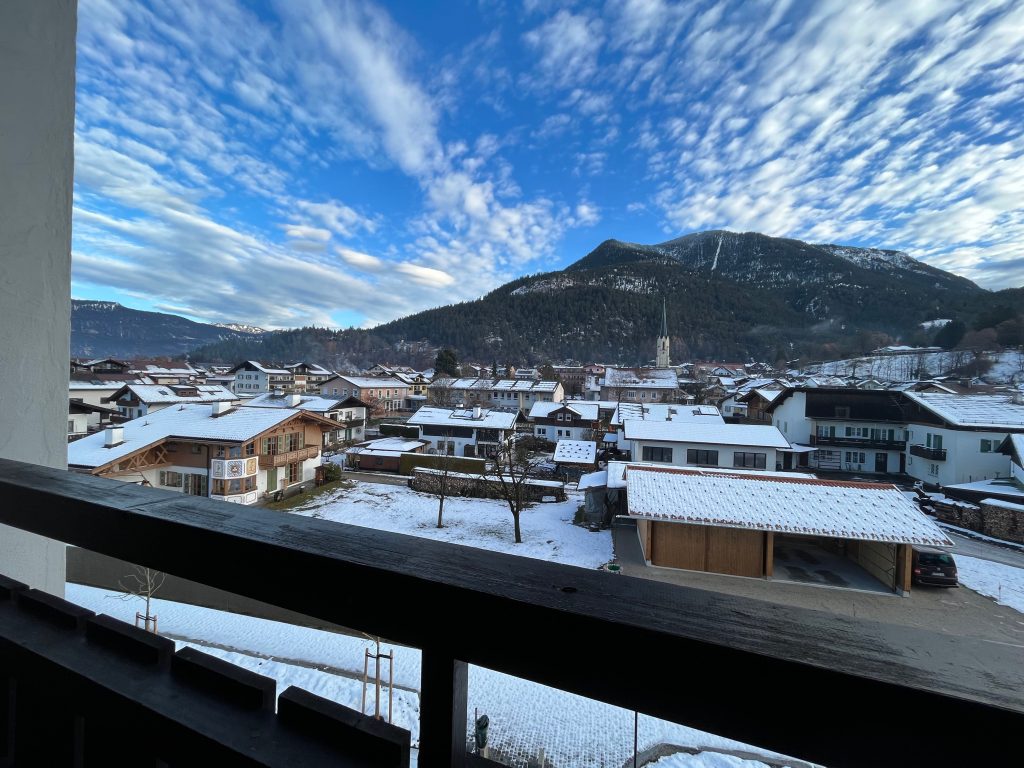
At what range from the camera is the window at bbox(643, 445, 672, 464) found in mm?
19359

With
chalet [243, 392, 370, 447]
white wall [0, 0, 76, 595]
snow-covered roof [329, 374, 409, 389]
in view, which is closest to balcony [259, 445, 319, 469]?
chalet [243, 392, 370, 447]

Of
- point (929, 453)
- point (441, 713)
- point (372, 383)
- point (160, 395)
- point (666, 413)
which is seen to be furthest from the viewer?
point (372, 383)

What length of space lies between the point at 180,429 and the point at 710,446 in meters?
20.1

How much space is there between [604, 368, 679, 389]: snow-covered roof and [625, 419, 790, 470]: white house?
2151 centimetres

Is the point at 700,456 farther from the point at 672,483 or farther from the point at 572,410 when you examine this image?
the point at 572,410

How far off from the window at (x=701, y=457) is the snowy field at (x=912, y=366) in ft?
106

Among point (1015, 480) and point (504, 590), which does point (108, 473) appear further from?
point (1015, 480)

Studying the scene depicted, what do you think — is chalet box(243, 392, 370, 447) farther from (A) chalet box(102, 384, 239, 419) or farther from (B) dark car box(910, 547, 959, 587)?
(B) dark car box(910, 547, 959, 587)

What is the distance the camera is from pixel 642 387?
4134 cm

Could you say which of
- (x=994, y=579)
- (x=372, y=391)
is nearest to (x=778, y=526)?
(x=994, y=579)

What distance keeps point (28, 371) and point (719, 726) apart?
217cm

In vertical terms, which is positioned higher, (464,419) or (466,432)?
(464,419)

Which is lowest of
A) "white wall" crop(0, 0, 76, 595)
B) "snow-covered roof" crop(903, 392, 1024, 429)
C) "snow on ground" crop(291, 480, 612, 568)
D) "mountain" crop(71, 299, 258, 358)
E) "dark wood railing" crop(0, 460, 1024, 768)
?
"snow on ground" crop(291, 480, 612, 568)

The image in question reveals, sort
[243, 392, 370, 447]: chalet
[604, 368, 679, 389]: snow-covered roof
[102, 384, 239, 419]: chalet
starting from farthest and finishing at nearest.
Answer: [604, 368, 679, 389]: snow-covered roof
[102, 384, 239, 419]: chalet
[243, 392, 370, 447]: chalet
